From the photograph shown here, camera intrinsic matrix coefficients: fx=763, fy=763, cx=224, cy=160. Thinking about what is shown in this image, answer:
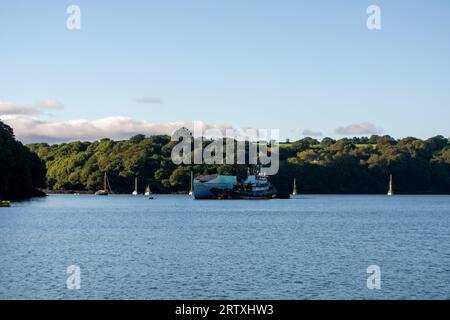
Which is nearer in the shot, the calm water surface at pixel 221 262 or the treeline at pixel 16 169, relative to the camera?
the calm water surface at pixel 221 262

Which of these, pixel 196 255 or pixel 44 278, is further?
pixel 196 255

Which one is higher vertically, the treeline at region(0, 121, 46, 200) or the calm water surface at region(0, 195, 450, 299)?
the treeline at region(0, 121, 46, 200)

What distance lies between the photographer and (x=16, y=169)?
541ft

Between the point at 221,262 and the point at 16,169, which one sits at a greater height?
the point at 16,169

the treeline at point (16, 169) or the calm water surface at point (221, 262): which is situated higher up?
the treeline at point (16, 169)

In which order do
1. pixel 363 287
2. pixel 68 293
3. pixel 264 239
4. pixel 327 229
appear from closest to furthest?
pixel 68 293, pixel 363 287, pixel 264 239, pixel 327 229

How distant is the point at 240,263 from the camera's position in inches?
2108

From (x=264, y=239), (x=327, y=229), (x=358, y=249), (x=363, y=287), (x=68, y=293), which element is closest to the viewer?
(x=68, y=293)

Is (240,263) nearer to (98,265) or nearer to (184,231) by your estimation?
(98,265)

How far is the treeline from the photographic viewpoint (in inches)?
6191

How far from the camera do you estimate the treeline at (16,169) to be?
6191 inches

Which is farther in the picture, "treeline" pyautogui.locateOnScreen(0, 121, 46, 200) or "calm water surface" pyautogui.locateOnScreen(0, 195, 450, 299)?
"treeline" pyautogui.locateOnScreen(0, 121, 46, 200)

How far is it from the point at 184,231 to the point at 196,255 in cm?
2768
